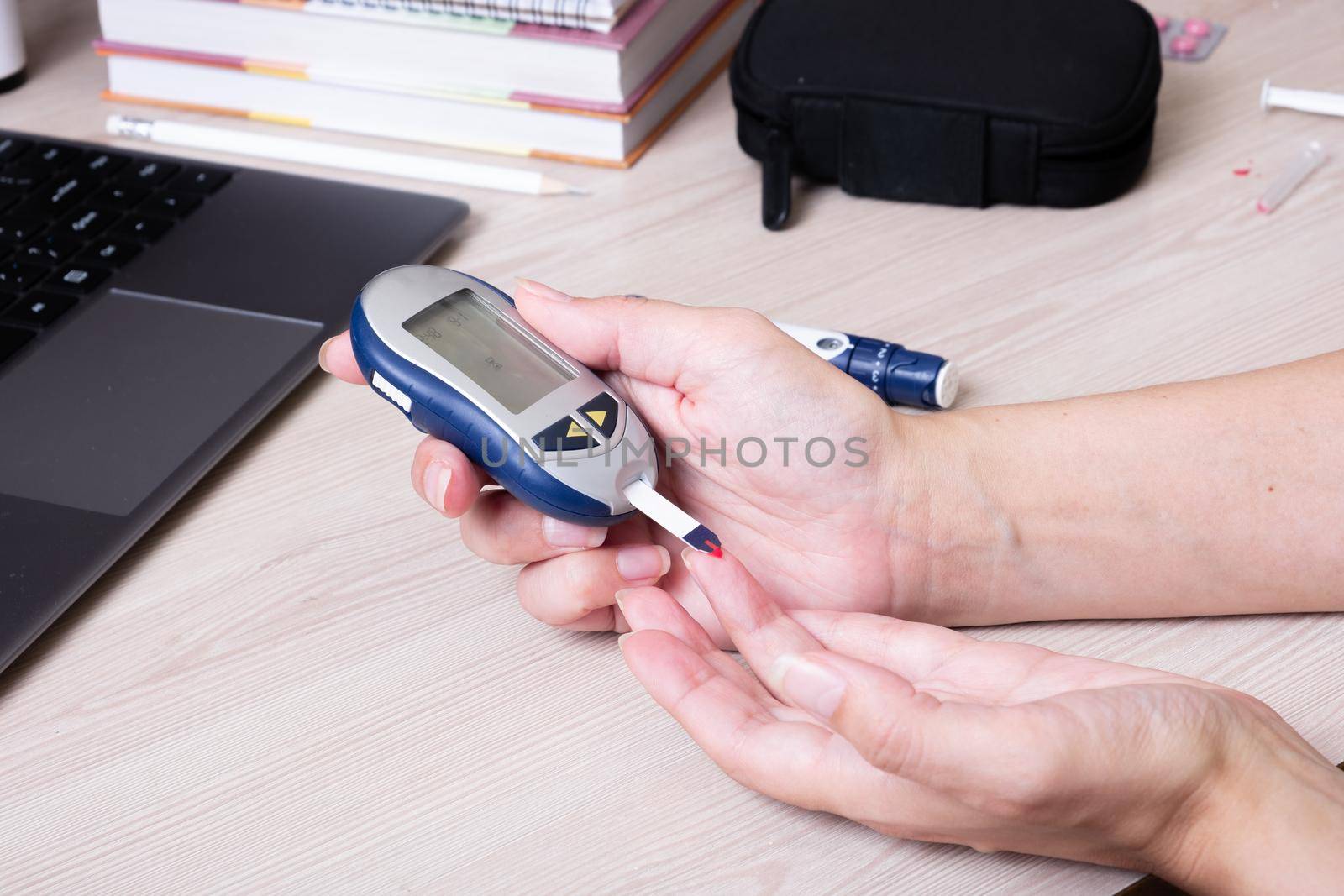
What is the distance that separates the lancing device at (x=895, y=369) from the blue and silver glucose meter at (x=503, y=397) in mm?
155

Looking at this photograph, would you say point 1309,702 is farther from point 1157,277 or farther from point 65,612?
point 65,612

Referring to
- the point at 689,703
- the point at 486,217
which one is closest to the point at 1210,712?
the point at 689,703

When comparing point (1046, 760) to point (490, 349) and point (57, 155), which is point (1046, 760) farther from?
point (57, 155)

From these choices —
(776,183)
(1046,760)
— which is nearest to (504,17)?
(776,183)

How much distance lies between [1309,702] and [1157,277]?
0.34m

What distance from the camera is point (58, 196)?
2.85 feet

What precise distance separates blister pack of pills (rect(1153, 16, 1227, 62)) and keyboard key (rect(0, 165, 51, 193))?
0.86m

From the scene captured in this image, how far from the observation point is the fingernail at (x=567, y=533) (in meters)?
0.62

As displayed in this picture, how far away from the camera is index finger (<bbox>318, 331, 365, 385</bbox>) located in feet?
2.14

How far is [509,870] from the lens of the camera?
0.50m

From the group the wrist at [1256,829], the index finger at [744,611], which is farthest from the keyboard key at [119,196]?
the wrist at [1256,829]

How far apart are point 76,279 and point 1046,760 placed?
2.20 ft

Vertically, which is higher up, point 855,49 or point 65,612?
point 855,49

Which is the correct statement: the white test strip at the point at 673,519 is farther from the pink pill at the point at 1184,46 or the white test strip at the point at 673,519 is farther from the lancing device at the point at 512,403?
the pink pill at the point at 1184,46
